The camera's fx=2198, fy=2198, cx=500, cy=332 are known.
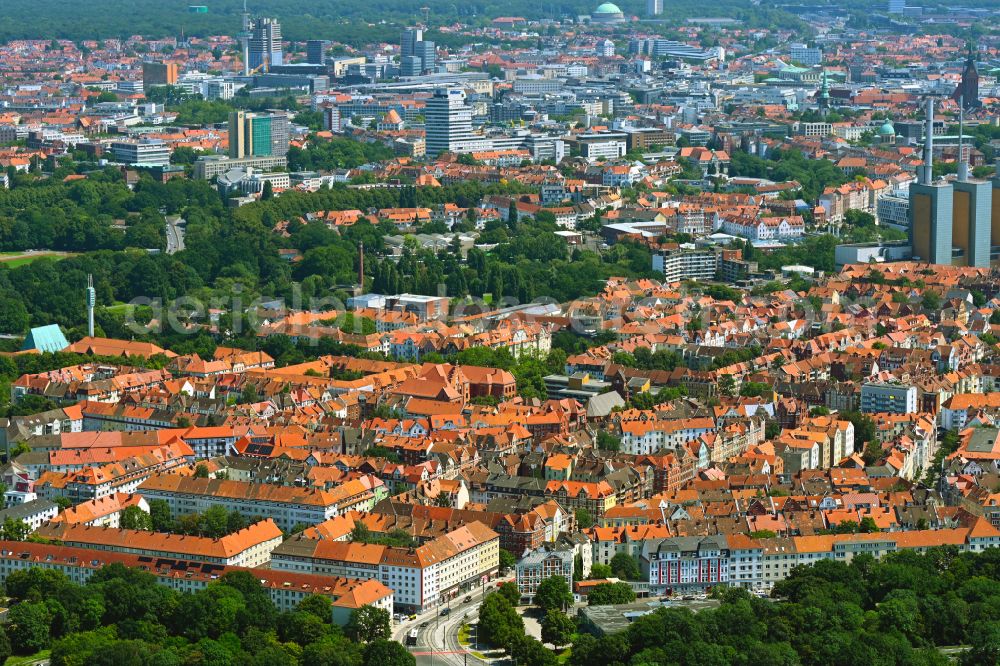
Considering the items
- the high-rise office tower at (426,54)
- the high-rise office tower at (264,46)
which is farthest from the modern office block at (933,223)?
the high-rise office tower at (264,46)

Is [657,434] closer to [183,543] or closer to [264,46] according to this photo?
[183,543]

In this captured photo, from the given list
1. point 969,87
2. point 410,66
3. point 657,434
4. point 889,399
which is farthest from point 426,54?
point 657,434

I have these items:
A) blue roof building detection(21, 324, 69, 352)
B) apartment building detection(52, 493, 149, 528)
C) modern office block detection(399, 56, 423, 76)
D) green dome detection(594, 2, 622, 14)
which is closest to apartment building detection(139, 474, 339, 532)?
apartment building detection(52, 493, 149, 528)

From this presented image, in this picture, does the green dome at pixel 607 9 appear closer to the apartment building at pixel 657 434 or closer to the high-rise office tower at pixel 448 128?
the high-rise office tower at pixel 448 128

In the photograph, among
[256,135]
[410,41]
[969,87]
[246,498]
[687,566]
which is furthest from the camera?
[410,41]

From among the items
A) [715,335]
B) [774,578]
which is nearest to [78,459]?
[774,578]

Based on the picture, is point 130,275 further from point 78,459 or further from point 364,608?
point 364,608
